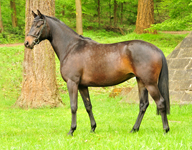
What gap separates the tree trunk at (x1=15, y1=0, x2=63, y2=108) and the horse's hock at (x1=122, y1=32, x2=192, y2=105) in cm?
331

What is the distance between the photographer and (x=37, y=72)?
9289 millimetres

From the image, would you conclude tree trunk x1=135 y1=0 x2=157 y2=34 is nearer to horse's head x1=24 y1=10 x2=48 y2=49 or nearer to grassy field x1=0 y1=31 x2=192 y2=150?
grassy field x1=0 y1=31 x2=192 y2=150

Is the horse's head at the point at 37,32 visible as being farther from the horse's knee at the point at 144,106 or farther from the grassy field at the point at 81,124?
the horse's knee at the point at 144,106

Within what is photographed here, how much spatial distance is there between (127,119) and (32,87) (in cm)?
401

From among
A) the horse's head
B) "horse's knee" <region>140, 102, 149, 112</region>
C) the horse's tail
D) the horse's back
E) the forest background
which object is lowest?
the forest background

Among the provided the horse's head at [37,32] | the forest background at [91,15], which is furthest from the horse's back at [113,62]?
the forest background at [91,15]

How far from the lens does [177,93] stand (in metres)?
8.52

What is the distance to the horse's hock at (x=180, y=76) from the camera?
328 inches

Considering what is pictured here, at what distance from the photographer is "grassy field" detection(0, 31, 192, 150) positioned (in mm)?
4367

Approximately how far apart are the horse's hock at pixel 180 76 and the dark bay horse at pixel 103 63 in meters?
3.50

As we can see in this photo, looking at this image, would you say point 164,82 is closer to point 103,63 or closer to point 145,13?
point 103,63

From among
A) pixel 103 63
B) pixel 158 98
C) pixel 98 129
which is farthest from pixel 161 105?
pixel 98 129

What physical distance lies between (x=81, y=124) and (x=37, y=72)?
343 cm

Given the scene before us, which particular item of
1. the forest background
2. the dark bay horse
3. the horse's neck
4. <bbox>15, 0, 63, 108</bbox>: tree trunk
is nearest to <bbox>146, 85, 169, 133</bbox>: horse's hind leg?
the dark bay horse
